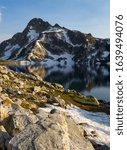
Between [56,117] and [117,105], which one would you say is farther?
[56,117]

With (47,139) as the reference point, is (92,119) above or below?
below

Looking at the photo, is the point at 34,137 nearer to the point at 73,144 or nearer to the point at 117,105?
the point at 73,144

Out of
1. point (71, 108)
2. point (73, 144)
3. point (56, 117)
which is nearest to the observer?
point (73, 144)

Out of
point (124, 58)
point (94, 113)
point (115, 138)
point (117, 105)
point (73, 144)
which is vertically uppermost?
point (124, 58)

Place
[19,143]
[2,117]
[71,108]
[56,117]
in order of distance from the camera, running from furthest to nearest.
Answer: [71,108]
[2,117]
[56,117]
[19,143]

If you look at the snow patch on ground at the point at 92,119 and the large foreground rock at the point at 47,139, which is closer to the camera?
the large foreground rock at the point at 47,139

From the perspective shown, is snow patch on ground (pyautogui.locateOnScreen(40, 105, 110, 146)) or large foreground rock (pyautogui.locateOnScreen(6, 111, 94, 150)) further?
snow patch on ground (pyautogui.locateOnScreen(40, 105, 110, 146))

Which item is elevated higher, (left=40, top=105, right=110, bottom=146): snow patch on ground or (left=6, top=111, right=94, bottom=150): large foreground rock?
(left=6, top=111, right=94, bottom=150): large foreground rock

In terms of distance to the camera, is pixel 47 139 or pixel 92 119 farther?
pixel 92 119

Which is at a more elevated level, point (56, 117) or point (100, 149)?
point (56, 117)

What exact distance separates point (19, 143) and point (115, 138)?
19.6 feet

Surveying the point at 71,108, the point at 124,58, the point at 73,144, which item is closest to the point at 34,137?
the point at 73,144

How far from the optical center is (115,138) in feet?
41.8

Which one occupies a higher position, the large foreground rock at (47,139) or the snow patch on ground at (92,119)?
the large foreground rock at (47,139)
